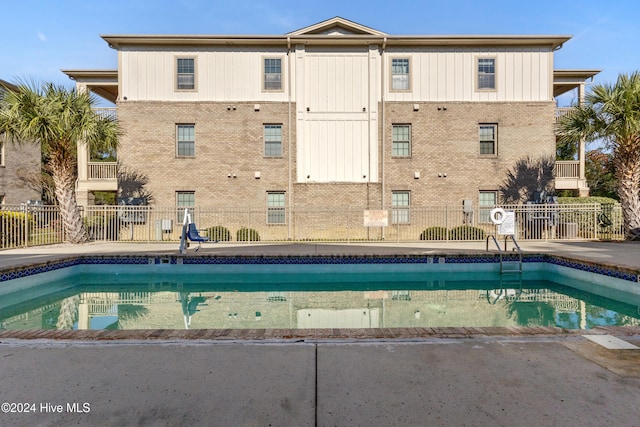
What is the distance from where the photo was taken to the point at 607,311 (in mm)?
6828

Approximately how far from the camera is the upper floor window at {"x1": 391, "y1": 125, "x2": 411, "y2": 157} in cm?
1750

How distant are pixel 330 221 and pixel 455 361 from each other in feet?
45.8

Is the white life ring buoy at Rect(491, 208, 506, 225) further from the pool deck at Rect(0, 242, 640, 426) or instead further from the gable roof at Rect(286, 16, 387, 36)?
the gable roof at Rect(286, 16, 387, 36)

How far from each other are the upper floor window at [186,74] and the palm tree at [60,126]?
4042 millimetres

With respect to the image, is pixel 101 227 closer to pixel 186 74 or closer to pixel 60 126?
pixel 60 126

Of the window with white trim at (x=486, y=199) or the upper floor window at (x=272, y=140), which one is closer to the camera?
the window with white trim at (x=486, y=199)

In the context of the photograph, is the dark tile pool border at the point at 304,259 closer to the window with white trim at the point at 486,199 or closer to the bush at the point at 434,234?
the bush at the point at 434,234

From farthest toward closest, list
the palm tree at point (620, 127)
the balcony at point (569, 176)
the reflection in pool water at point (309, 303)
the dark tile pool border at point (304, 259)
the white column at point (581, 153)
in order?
the balcony at point (569, 176), the white column at point (581, 153), the palm tree at point (620, 127), the dark tile pool border at point (304, 259), the reflection in pool water at point (309, 303)

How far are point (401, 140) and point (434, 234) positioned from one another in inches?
186

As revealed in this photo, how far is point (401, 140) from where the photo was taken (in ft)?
57.5

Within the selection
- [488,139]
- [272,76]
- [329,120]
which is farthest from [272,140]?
[488,139]

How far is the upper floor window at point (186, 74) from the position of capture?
56.5 feet

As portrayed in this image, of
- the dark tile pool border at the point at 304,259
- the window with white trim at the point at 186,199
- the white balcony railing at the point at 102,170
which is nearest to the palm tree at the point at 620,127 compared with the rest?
the dark tile pool border at the point at 304,259

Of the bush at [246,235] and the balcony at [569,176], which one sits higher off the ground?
the balcony at [569,176]
